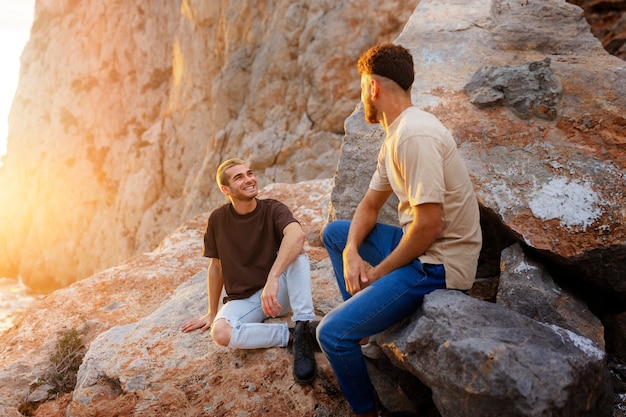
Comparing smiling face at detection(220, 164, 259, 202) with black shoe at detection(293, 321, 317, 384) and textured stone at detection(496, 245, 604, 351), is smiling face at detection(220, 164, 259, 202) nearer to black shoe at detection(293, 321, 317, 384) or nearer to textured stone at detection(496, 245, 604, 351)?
black shoe at detection(293, 321, 317, 384)

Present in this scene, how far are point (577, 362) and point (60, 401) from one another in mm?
3718

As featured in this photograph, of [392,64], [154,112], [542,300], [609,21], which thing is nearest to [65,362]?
[392,64]

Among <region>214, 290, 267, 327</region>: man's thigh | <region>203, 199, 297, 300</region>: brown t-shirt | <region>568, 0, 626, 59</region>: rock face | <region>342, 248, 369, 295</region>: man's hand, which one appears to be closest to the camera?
<region>342, 248, 369, 295</region>: man's hand

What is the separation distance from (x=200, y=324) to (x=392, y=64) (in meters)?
2.72

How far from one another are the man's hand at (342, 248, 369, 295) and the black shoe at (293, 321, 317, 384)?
2.08ft

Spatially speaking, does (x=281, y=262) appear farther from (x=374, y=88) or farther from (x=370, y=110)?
(x=374, y=88)

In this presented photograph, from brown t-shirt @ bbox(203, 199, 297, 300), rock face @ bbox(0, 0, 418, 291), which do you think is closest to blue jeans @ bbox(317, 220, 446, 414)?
brown t-shirt @ bbox(203, 199, 297, 300)

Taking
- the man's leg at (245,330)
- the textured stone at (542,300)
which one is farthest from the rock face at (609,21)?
the man's leg at (245,330)

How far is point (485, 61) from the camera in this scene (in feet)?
15.5

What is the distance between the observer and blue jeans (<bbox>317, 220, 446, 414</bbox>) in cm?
252

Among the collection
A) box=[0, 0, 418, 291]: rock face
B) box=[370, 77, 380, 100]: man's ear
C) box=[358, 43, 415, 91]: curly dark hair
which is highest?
box=[358, 43, 415, 91]: curly dark hair

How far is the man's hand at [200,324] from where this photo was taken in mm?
4020

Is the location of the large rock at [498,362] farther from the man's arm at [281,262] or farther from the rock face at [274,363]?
the man's arm at [281,262]

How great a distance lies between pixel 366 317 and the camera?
2502mm
